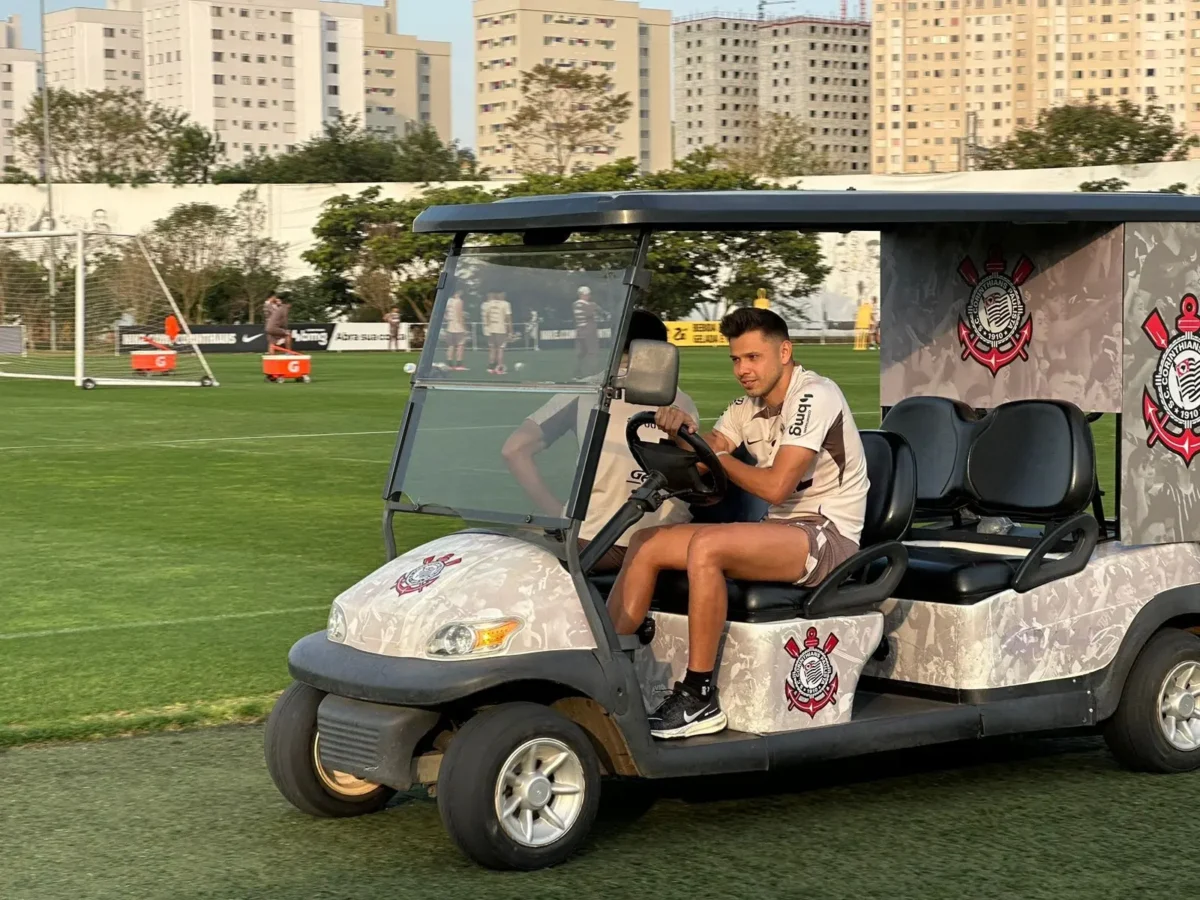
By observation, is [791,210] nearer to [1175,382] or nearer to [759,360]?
[759,360]

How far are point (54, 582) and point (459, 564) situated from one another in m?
6.14

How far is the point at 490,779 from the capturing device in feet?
16.6

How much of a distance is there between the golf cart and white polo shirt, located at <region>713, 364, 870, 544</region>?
0.18m

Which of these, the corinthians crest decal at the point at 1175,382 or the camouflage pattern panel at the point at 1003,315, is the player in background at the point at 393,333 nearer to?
the camouflage pattern panel at the point at 1003,315

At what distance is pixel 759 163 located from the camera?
89.8 m

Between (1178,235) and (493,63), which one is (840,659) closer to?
(1178,235)

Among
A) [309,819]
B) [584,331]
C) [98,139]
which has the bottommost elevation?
[309,819]

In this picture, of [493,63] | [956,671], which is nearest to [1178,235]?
[956,671]

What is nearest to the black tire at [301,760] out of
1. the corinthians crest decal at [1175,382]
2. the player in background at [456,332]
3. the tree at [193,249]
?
the player in background at [456,332]

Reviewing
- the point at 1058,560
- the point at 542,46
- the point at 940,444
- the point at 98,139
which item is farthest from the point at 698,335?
the point at 542,46

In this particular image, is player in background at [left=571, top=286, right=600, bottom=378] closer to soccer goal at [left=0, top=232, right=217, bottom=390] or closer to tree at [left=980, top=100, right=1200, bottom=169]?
soccer goal at [left=0, top=232, right=217, bottom=390]

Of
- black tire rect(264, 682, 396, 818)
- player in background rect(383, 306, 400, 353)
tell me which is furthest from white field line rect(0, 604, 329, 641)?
player in background rect(383, 306, 400, 353)

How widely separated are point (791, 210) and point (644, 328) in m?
0.55

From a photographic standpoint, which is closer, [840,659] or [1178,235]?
[840,659]
